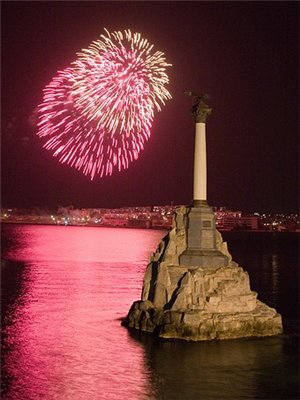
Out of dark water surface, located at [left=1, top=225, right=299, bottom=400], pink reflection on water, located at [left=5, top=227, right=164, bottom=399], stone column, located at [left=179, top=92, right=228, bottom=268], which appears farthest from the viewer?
stone column, located at [left=179, top=92, right=228, bottom=268]

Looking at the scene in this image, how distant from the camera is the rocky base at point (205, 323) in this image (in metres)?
24.0

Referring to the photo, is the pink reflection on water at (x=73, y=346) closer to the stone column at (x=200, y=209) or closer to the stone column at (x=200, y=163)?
the stone column at (x=200, y=209)

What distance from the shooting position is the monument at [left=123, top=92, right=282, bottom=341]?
24.3 meters

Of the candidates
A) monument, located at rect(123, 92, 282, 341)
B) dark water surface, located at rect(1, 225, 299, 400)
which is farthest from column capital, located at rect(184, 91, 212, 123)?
dark water surface, located at rect(1, 225, 299, 400)

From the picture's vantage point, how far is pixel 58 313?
105 feet

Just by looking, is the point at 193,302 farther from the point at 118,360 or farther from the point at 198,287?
the point at 118,360

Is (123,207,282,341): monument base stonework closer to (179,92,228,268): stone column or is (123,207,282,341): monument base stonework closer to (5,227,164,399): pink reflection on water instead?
(179,92,228,268): stone column

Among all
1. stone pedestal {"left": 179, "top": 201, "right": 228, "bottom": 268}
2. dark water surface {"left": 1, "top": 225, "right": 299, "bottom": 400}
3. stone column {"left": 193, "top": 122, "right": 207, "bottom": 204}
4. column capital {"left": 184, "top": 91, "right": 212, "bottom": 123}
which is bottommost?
dark water surface {"left": 1, "top": 225, "right": 299, "bottom": 400}

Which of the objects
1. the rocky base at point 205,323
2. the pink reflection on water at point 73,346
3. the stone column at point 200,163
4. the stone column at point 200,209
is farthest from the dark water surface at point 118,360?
the stone column at point 200,163

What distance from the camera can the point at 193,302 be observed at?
24.5 m

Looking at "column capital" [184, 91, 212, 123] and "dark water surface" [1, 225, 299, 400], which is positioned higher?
"column capital" [184, 91, 212, 123]

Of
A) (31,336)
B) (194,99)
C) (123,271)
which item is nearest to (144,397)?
(31,336)

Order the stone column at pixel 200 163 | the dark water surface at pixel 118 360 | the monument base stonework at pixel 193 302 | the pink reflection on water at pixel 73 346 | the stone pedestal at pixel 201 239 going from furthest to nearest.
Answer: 1. the stone column at pixel 200 163
2. the stone pedestal at pixel 201 239
3. the monument base stonework at pixel 193 302
4. the pink reflection on water at pixel 73 346
5. the dark water surface at pixel 118 360

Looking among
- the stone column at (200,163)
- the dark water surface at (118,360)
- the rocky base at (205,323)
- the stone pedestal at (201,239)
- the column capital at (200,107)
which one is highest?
the column capital at (200,107)
